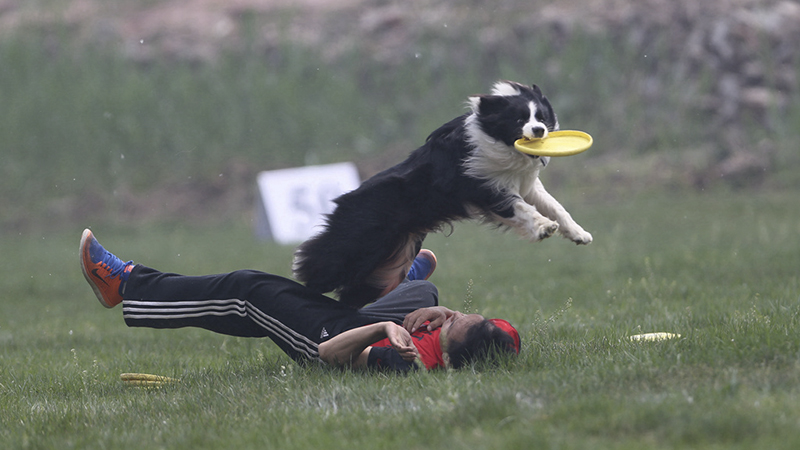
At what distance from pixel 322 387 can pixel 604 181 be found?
1362cm

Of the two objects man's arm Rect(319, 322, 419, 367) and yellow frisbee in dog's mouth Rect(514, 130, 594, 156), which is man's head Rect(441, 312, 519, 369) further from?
yellow frisbee in dog's mouth Rect(514, 130, 594, 156)

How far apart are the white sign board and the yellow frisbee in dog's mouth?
10.5 m

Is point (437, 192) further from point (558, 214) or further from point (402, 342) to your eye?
point (402, 342)

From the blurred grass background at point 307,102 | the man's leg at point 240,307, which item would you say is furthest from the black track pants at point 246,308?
the blurred grass background at point 307,102

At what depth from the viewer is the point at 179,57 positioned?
23.0m

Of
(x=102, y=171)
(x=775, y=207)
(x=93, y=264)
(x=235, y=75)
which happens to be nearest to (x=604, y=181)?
(x=775, y=207)

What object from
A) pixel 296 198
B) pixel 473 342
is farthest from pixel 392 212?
pixel 296 198

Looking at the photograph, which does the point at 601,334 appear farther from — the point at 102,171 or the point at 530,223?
the point at 102,171

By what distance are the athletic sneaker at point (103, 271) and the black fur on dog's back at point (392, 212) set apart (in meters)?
0.95

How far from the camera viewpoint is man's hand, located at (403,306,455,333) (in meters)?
4.21

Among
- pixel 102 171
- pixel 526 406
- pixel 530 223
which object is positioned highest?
pixel 530 223

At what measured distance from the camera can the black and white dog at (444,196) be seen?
439 cm

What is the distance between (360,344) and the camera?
4.09 metres

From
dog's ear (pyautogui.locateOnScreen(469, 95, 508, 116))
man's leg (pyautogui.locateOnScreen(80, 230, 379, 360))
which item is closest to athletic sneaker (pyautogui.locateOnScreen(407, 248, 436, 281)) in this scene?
man's leg (pyautogui.locateOnScreen(80, 230, 379, 360))
